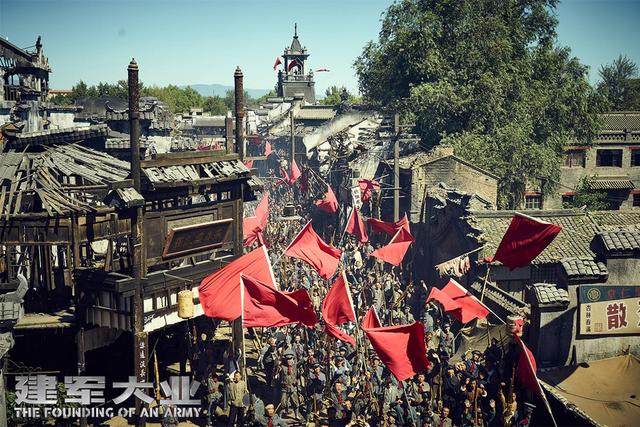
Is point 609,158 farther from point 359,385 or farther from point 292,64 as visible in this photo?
point 292,64

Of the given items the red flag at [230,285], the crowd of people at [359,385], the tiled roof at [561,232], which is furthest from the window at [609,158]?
the red flag at [230,285]

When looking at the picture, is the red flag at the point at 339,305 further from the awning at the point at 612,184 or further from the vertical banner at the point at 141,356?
the awning at the point at 612,184

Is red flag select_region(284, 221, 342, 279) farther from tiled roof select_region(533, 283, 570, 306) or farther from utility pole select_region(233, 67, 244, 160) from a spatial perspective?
tiled roof select_region(533, 283, 570, 306)

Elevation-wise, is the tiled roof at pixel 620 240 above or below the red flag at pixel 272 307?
above

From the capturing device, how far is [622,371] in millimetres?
13859

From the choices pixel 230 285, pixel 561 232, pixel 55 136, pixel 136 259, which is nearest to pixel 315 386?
pixel 230 285

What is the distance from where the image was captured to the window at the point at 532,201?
4231 cm

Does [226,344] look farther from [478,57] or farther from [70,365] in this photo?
[478,57]

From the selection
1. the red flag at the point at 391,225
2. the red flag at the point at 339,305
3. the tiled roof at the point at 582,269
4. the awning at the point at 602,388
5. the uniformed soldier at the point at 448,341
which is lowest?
the uniformed soldier at the point at 448,341

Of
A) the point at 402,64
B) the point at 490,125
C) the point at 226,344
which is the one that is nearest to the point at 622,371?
the point at 226,344

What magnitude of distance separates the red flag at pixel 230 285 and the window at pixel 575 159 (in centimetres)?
3518

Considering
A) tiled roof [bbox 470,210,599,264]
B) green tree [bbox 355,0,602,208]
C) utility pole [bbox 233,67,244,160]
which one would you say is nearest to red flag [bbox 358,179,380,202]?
green tree [bbox 355,0,602,208]

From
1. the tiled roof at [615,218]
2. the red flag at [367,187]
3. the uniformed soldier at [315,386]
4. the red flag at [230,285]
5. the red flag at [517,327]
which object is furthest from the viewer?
the red flag at [367,187]

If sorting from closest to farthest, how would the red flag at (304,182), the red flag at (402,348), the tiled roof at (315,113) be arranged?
the red flag at (402,348)
the red flag at (304,182)
the tiled roof at (315,113)
